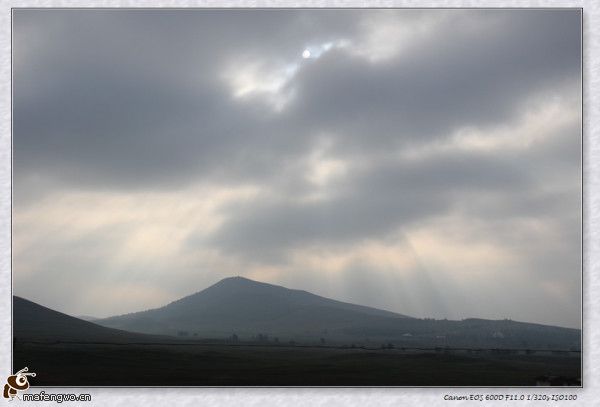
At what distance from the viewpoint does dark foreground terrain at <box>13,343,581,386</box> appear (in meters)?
41.8

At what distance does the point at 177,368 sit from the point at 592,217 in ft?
111

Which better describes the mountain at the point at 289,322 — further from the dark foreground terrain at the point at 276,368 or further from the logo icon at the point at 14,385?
the logo icon at the point at 14,385

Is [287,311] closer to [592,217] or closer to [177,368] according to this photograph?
[177,368]

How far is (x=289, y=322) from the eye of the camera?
507 ft

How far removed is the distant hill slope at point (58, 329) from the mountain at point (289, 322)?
10406 mm

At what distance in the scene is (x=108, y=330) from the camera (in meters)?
92.8

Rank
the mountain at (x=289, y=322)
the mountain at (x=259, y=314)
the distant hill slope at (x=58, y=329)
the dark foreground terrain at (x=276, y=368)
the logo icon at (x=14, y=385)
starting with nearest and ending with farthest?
the logo icon at (x=14, y=385)
the dark foreground terrain at (x=276, y=368)
the distant hill slope at (x=58, y=329)
the mountain at (x=289, y=322)
the mountain at (x=259, y=314)

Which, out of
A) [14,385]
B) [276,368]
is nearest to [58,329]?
[276,368]

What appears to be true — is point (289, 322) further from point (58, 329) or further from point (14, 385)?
point (14, 385)

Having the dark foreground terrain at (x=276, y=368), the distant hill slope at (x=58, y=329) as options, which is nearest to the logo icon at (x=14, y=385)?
the dark foreground terrain at (x=276, y=368)

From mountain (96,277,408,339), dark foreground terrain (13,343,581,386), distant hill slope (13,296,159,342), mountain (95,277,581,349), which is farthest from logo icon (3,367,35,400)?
mountain (96,277,408,339)

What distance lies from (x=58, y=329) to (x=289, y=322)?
78525 mm

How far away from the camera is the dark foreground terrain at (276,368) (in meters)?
41.8
